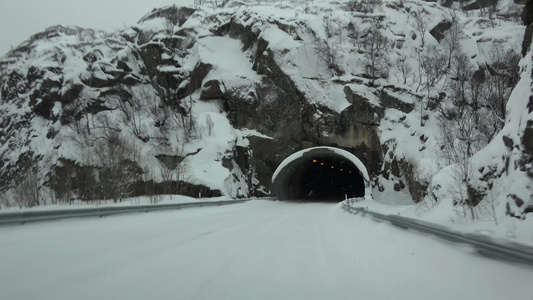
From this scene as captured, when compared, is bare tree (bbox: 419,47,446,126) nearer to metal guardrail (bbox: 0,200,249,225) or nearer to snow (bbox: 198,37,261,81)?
snow (bbox: 198,37,261,81)

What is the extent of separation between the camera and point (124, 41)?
4731 centimetres

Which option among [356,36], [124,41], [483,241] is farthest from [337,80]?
[483,241]

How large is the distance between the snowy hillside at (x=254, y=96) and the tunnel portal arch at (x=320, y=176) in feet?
7.15

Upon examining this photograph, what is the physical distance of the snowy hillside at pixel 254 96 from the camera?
3247 centimetres

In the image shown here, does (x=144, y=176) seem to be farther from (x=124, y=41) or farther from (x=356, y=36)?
(x=356, y=36)

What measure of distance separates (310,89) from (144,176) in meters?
20.0

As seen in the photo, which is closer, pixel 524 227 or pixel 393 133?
pixel 524 227

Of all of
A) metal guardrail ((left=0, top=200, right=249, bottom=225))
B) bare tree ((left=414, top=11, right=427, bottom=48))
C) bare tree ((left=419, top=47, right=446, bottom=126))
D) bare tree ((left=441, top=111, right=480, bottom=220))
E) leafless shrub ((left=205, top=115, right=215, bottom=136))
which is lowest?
metal guardrail ((left=0, top=200, right=249, bottom=225))

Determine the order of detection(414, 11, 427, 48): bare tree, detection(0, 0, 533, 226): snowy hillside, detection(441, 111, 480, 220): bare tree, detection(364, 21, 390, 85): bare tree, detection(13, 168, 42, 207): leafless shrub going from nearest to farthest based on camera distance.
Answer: detection(13, 168, 42, 207): leafless shrub → detection(441, 111, 480, 220): bare tree → detection(0, 0, 533, 226): snowy hillside → detection(364, 21, 390, 85): bare tree → detection(414, 11, 427, 48): bare tree

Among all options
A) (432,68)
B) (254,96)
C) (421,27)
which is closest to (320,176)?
(254,96)

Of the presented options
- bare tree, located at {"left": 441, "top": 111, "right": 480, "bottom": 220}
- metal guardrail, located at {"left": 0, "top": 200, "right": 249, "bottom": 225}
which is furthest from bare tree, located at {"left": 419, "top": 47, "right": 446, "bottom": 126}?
metal guardrail, located at {"left": 0, "top": 200, "right": 249, "bottom": 225}

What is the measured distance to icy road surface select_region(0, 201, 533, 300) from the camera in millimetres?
3451

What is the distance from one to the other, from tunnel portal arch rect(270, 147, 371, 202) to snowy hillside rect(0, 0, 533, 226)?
85.8 inches

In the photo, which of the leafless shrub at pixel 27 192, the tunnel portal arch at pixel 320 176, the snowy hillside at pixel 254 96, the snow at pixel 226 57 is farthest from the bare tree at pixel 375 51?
the leafless shrub at pixel 27 192
